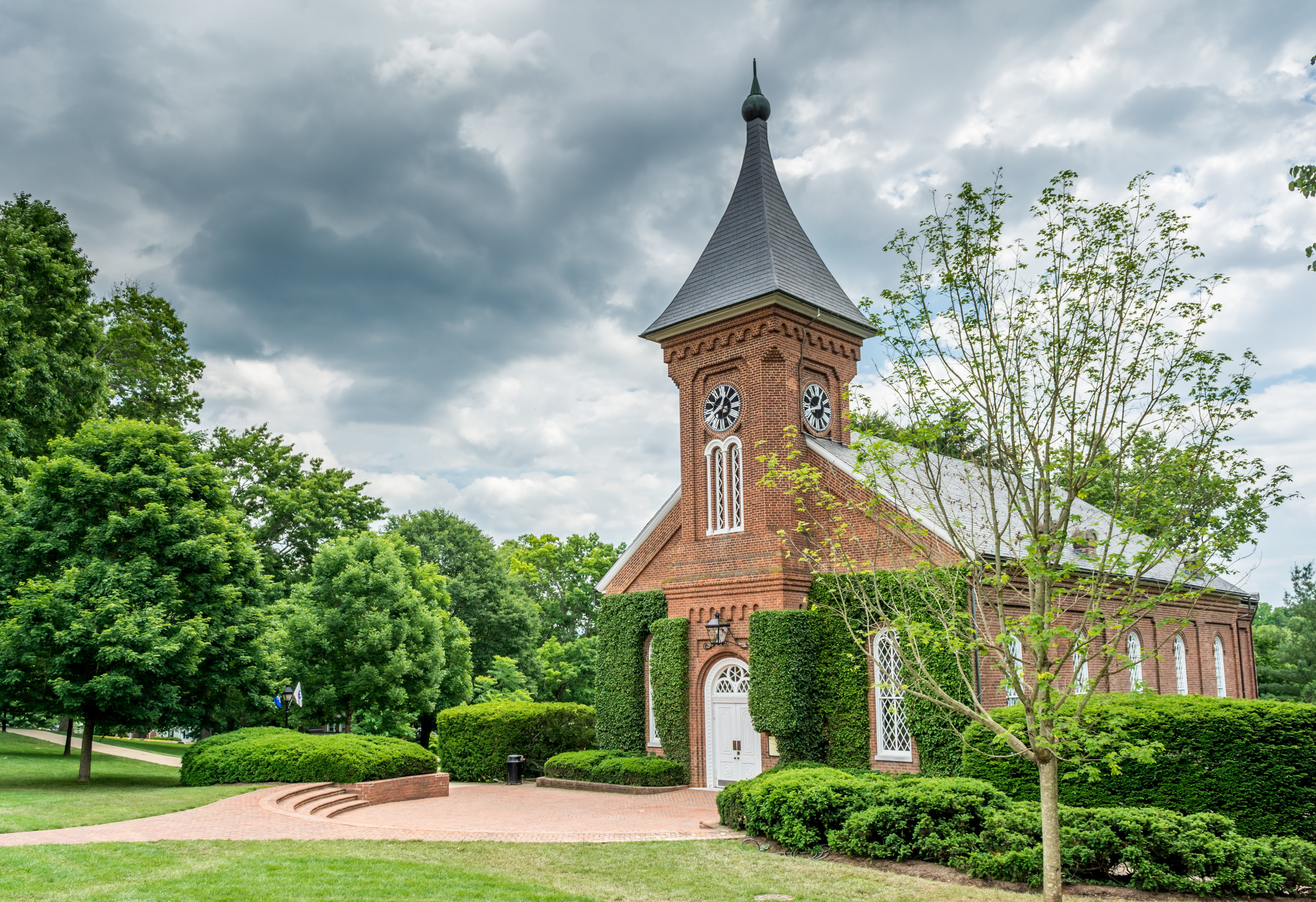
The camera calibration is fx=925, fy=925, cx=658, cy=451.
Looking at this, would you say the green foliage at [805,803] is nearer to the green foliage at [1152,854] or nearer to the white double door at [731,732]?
the green foliage at [1152,854]

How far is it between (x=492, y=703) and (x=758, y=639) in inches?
369

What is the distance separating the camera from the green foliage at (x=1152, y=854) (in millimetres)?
9898

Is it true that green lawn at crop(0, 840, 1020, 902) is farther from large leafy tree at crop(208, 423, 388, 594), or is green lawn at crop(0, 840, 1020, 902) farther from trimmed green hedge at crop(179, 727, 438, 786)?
large leafy tree at crop(208, 423, 388, 594)

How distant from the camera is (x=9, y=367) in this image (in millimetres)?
24719

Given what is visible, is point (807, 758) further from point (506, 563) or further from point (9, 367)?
point (506, 563)

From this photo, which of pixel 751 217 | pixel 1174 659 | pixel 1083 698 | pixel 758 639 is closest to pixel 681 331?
pixel 751 217

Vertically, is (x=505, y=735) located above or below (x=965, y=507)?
below

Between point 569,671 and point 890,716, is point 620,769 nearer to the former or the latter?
point 890,716

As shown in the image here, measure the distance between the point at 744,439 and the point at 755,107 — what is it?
976 cm

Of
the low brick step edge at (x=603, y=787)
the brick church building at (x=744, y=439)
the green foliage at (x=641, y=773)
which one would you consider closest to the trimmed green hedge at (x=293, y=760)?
the low brick step edge at (x=603, y=787)

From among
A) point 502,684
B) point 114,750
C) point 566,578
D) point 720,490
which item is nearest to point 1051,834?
point 720,490

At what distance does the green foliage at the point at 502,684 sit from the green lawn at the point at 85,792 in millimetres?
15066

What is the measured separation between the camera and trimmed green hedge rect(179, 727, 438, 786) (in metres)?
18.3

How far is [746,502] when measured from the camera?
70.4ft
